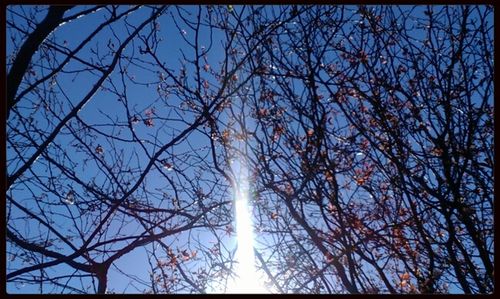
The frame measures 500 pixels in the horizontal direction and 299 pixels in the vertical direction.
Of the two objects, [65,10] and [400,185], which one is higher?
[65,10]

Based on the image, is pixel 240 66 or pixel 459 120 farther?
pixel 240 66

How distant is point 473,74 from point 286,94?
1337 millimetres

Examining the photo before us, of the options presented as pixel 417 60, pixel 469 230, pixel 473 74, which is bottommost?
pixel 469 230

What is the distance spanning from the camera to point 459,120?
138 inches

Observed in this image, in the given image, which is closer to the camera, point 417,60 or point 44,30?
point 44,30

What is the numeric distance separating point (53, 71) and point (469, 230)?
10.4ft

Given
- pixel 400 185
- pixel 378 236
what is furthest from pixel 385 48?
pixel 378 236

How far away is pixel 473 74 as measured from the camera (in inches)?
137

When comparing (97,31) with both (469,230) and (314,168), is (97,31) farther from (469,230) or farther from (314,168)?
(469,230)

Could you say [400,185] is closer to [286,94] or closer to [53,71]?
[286,94]

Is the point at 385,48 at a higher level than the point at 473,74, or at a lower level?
higher
